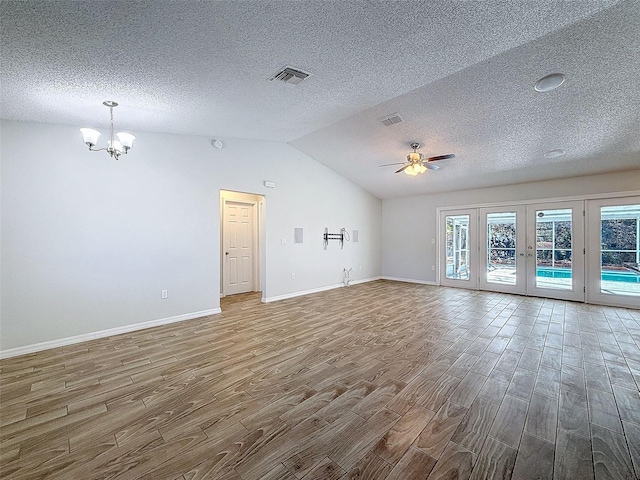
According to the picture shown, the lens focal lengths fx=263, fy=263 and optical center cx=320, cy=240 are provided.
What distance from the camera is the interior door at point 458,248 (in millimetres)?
6879

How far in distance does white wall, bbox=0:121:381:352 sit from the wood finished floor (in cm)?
47

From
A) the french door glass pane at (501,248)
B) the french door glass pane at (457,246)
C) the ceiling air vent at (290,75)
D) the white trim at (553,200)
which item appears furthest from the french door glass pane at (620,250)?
the ceiling air vent at (290,75)

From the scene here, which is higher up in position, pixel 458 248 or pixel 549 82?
pixel 549 82

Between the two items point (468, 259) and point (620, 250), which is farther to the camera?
point (468, 259)

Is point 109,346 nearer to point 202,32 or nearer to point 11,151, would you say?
point 11,151

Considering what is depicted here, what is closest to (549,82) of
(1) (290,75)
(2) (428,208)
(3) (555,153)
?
(3) (555,153)

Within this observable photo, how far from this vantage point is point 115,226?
3711 millimetres

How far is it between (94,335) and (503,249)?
814 centimetres

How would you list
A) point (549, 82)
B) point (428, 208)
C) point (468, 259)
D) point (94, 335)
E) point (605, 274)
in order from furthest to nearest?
point (428, 208), point (468, 259), point (605, 274), point (94, 335), point (549, 82)

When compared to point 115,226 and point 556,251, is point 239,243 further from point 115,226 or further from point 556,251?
point 556,251

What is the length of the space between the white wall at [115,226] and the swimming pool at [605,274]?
586 centimetres

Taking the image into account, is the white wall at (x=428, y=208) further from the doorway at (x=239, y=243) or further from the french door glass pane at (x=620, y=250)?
the doorway at (x=239, y=243)

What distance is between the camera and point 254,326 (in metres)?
3.99

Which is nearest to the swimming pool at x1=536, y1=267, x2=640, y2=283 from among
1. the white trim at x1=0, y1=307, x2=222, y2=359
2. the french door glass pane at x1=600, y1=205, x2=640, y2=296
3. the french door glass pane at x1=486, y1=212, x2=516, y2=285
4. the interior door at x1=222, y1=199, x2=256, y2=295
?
the french door glass pane at x1=600, y1=205, x2=640, y2=296
